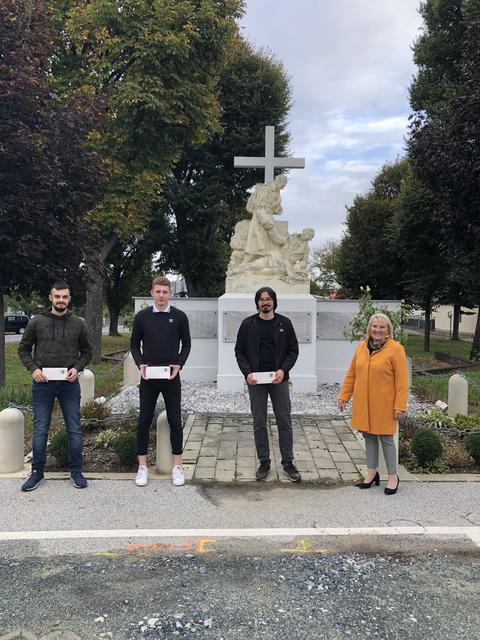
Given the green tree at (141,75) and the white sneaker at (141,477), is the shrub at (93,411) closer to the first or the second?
the white sneaker at (141,477)

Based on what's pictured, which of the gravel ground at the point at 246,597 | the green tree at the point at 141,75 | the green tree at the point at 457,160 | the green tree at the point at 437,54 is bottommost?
the gravel ground at the point at 246,597

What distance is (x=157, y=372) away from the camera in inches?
186

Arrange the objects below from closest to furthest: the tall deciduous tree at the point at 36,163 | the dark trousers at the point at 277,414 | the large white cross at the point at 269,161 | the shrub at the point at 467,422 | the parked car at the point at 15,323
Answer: the dark trousers at the point at 277,414, the shrub at the point at 467,422, the tall deciduous tree at the point at 36,163, the large white cross at the point at 269,161, the parked car at the point at 15,323

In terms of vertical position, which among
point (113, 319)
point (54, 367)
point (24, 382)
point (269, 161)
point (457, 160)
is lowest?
point (113, 319)

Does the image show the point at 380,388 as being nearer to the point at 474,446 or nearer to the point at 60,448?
the point at 474,446

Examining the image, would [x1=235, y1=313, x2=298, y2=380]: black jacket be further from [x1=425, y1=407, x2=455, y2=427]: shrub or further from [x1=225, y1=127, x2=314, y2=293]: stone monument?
[x1=225, y1=127, x2=314, y2=293]: stone monument

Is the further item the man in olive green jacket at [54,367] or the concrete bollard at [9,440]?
the concrete bollard at [9,440]

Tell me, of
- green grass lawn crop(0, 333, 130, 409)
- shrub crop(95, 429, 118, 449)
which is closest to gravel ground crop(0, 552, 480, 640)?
shrub crop(95, 429, 118, 449)

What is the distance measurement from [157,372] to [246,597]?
225 cm

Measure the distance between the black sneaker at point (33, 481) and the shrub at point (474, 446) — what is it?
4246mm

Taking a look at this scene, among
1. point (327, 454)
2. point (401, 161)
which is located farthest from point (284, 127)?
point (327, 454)

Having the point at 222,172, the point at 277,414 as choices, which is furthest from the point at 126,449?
the point at 222,172

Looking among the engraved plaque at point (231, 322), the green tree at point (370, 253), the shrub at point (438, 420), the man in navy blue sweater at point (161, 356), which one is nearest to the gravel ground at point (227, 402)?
the engraved plaque at point (231, 322)

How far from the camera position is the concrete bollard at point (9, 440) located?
505 cm
